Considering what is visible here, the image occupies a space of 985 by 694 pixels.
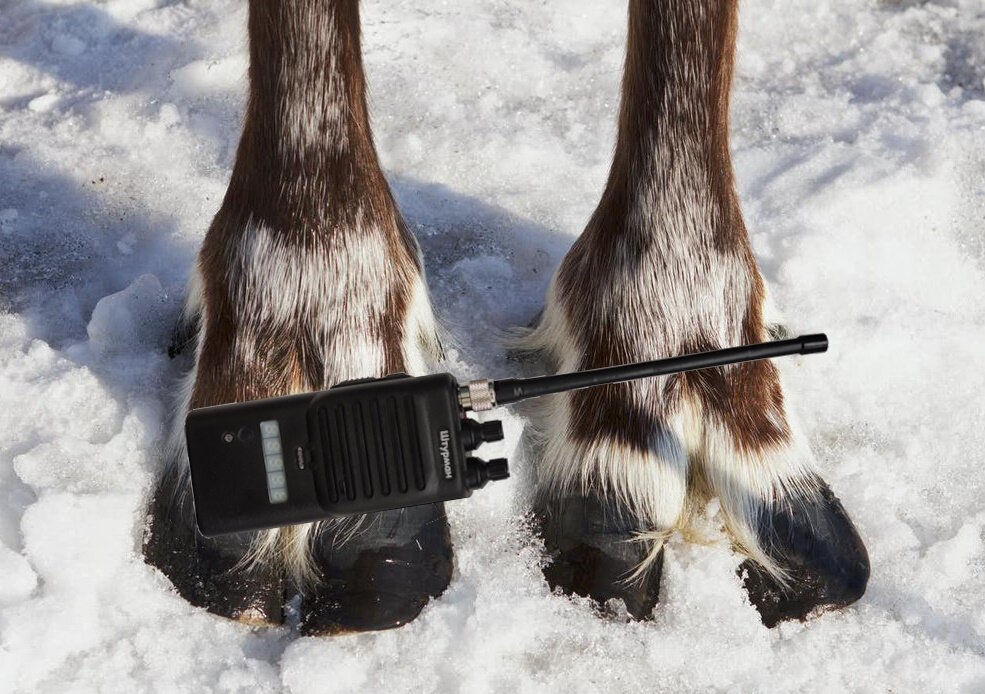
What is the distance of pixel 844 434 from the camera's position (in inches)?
51.4

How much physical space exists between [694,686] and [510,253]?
0.70m

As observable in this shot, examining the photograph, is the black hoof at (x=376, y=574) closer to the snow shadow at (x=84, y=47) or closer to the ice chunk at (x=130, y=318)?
the ice chunk at (x=130, y=318)

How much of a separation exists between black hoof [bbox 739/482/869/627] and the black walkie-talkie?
0.87ft

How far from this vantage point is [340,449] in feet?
3.08

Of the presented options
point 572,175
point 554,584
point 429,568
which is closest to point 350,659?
point 429,568

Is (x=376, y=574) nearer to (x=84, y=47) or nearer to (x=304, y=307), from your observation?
(x=304, y=307)

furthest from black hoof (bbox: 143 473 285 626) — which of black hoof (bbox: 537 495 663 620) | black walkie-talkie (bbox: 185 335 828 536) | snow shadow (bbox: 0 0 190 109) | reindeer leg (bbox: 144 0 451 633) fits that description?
snow shadow (bbox: 0 0 190 109)

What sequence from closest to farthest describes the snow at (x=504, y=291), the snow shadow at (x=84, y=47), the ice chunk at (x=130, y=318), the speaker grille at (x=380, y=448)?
the speaker grille at (x=380, y=448) < the snow at (x=504, y=291) < the ice chunk at (x=130, y=318) < the snow shadow at (x=84, y=47)

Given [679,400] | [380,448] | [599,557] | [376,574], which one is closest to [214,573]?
[376,574]

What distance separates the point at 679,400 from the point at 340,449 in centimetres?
40

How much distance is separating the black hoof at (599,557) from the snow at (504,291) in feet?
0.07

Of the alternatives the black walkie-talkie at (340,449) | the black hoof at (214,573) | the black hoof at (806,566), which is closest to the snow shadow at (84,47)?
the black hoof at (214,573)

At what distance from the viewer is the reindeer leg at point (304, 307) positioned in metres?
1.09

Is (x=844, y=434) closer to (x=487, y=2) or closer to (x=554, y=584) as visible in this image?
(x=554, y=584)
